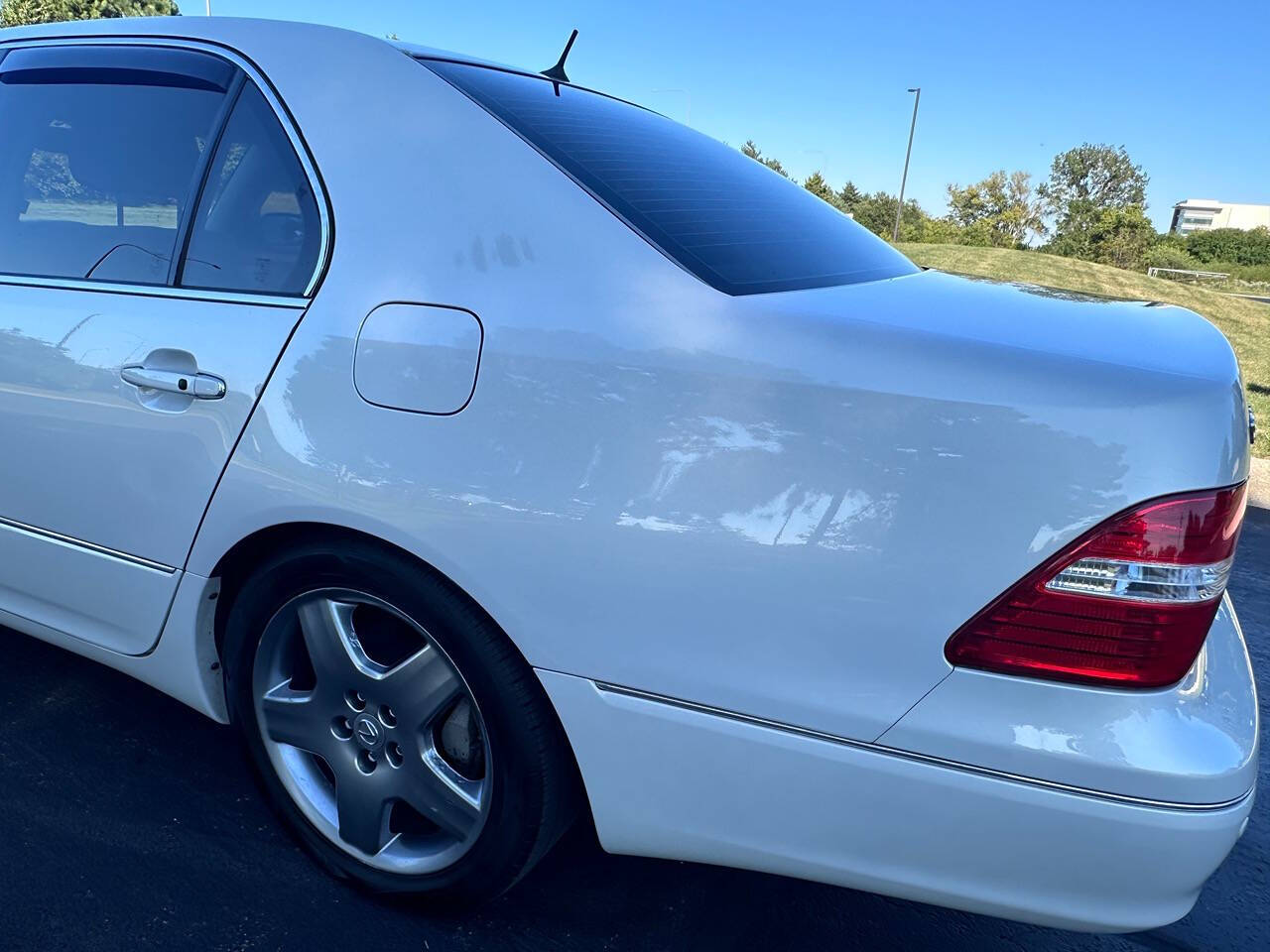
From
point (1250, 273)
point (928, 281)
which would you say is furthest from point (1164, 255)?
point (928, 281)

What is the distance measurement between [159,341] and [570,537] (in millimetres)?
977

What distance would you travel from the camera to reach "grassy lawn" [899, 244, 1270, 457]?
12.7 m

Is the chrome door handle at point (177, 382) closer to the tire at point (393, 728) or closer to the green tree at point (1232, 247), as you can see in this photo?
the tire at point (393, 728)

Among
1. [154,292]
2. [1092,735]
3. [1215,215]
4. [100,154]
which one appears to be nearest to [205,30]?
[100,154]

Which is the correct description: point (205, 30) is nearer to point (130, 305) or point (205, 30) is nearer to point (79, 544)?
point (130, 305)

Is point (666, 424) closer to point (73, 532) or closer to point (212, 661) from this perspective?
point (212, 661)

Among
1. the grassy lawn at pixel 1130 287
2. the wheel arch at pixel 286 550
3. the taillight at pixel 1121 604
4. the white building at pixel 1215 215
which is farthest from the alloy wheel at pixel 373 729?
the white building at pixel 1215 215

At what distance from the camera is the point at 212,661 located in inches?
77.2

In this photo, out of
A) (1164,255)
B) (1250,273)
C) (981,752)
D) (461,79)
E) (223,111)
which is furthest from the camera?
(1250,273)

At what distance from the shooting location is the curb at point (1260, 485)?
5509mm

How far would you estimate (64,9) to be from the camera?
3219 centimetres

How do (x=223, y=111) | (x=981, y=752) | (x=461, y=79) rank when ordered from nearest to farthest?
(x=981, y=752), (x=461, y=79), (x=223, y=111)

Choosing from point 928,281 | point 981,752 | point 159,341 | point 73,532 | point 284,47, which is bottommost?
point 73,532

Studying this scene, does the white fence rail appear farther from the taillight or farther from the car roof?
→ the taillight
